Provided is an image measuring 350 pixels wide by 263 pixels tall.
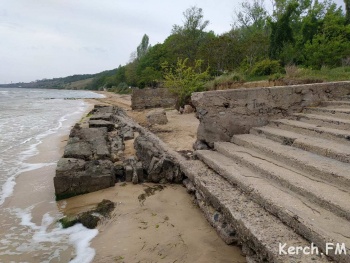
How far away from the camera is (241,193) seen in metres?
3.21

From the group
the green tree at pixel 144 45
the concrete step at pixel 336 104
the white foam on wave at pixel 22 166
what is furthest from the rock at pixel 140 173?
the green tree at pixel 144 45

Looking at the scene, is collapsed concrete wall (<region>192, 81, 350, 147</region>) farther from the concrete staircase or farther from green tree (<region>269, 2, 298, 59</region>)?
green tree (<region>269, 2, 298, 59</region>)

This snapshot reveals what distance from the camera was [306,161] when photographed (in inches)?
126

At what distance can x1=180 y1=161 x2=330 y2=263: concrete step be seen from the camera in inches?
85.3

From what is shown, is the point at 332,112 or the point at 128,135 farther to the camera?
the point at 128,135

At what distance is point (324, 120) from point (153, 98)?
50.6 ft

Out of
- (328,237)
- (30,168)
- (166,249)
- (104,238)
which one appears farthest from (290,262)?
(30,168)

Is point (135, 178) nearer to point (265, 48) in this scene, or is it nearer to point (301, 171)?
point (301, 171)

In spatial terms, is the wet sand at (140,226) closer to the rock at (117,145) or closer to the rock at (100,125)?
the rock at (117,145)

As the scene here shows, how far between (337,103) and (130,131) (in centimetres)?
658

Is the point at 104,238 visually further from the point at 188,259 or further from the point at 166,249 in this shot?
the point at 188,259

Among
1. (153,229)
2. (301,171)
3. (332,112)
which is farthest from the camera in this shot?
(332,112)

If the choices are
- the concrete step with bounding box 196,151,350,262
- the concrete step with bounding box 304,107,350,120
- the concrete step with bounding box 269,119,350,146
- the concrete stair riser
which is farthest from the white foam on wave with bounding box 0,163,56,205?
the concrete stair riser

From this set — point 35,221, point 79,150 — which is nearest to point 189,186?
point 35,221
